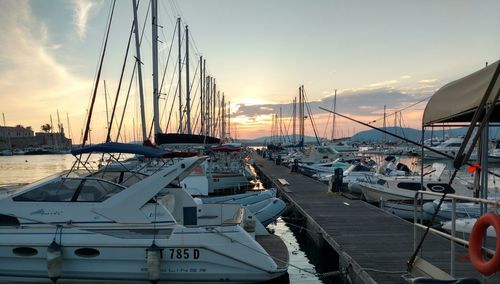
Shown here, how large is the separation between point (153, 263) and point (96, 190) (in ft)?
6.61

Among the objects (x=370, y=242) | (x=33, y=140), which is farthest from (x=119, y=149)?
(x=33, y=140)

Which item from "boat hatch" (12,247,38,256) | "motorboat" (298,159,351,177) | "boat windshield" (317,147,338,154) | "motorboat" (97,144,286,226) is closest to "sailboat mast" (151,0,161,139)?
"motorboat" (97,144,286,226)

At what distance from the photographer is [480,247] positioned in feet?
15.2

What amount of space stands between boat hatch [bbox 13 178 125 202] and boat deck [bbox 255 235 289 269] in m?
3.44

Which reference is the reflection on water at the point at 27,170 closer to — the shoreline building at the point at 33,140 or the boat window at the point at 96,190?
the boat window at the point at 96,190

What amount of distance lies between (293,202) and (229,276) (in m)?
9.45

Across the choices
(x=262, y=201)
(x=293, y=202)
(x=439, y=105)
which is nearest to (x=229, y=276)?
(x=439, y=105)

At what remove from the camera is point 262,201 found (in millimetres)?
14281

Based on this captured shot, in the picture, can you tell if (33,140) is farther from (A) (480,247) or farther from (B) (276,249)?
(A) (480,247)

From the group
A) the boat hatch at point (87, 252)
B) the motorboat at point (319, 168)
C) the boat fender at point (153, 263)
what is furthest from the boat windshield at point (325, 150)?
the boat hatch at point (87, 252)

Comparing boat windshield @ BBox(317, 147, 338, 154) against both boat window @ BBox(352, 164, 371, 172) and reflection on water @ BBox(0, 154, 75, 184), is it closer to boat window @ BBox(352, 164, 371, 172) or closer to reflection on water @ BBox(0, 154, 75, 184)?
boat window @ BBox(352, 164, 371, 172)

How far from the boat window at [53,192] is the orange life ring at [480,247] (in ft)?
22.5

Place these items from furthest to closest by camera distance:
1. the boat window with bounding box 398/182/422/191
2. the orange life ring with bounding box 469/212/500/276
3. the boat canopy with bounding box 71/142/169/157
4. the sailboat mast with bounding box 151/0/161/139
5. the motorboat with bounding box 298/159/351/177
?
the motorboat with bounding box 298/159/351/177, the sailboat mast with bounding box 151/0/161/139, the boat window with bounding box 398/182/422/191, the boat canopy with bounding box 71/142/169/157, the orange life ring with bounding box 469/212/500/276

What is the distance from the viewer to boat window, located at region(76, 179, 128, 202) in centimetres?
764
